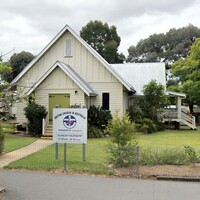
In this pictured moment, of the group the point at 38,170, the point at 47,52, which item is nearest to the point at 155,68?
the point at 47,52

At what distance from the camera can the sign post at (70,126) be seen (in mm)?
11094

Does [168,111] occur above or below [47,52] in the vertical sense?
below

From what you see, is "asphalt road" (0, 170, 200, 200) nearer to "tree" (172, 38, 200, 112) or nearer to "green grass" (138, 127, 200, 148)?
"green grass" (138, 127, 200, 148)

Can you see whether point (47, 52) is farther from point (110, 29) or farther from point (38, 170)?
point (110, 29)

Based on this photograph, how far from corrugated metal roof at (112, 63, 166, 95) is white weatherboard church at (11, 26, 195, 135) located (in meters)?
4.26

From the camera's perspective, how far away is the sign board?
11.1 m

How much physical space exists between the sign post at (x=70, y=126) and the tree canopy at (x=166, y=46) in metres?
55.3

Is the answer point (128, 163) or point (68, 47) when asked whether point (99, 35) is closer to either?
point (68, 47)

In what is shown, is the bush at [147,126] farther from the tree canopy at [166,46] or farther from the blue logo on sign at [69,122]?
the tree canopy at [166,46]

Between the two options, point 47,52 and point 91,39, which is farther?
point 91,39

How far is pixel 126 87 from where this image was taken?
958 inches

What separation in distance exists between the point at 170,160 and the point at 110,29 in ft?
175

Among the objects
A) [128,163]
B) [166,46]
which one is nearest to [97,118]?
[128,163]

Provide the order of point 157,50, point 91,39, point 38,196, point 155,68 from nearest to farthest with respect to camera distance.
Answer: point 38,196, point 155,68, point 91,39, point 157,50
